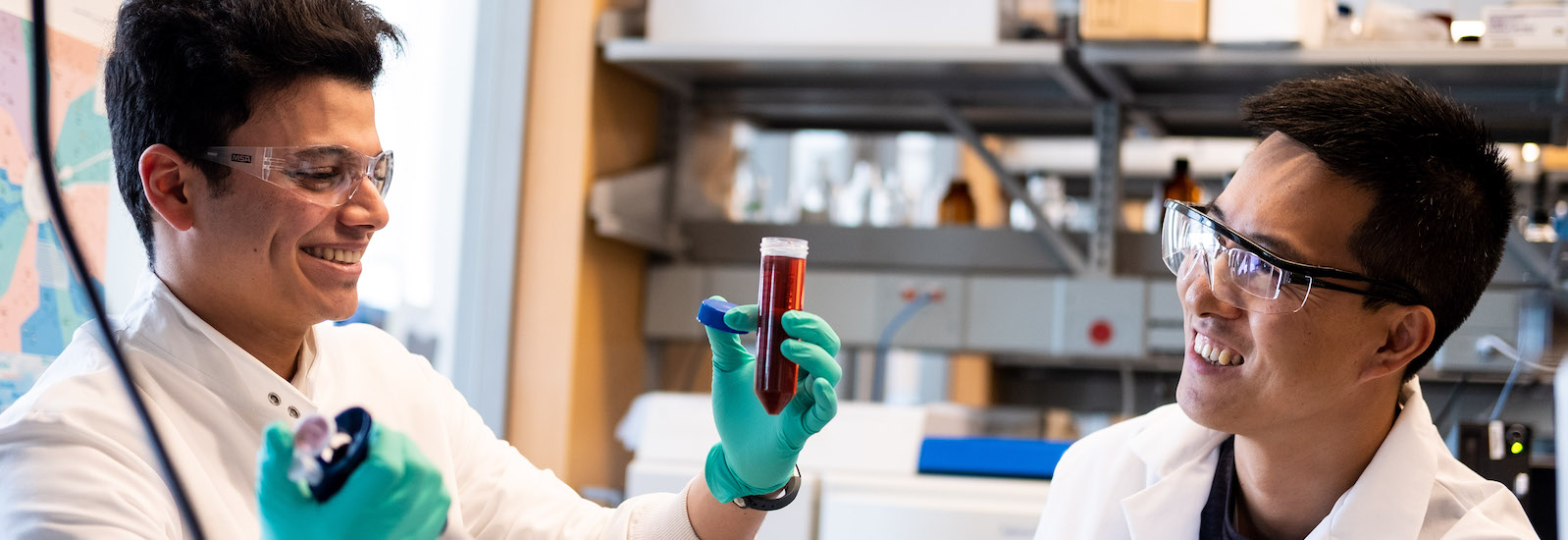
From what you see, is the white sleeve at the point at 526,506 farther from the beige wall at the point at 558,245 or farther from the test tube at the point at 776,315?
the beige wall at the point at 558,245

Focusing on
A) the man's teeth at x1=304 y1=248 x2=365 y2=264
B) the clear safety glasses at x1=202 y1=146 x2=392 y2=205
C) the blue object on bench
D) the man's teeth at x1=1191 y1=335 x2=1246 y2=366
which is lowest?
the blue object on bench

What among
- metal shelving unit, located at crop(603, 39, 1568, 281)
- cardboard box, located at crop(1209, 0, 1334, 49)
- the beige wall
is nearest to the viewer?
cardboard box, located at crop(1209, 0, 1334, 49)

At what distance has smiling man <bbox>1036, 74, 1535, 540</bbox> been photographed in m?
1.48

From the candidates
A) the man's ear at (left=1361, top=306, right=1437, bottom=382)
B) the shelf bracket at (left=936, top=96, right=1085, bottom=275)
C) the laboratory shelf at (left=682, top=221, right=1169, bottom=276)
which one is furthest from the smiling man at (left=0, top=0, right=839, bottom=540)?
the laboratory shelf at (left=682, top=221, right=1169, bottom=276)

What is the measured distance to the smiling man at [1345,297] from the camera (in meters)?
1.48

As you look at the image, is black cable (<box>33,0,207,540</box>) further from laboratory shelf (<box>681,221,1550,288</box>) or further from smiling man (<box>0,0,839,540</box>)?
laboratory shelf (<box>681,221,1550,288</box>)

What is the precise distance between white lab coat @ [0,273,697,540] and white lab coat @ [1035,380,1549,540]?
0.55 metres

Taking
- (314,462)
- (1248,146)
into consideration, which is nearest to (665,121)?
(1248,146)

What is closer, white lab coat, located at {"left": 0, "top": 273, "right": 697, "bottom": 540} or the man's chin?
white lab coat, located at {"left": 0, "top": 273, "right": 697, "bottom": 540}

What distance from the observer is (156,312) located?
1.36 meters

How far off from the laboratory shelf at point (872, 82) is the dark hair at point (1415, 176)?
147cm

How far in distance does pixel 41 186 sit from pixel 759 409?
1.06m

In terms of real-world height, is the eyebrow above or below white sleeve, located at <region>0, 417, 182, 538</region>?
above

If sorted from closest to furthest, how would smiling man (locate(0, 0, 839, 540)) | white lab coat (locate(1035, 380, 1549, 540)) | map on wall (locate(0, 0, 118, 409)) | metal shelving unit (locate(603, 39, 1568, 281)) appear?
smiling man (locate(0, 0, 839, 540)) → white lab coat (locate(1035, 380, 1549, 540)) → map on wall (locate(0, 0, 118, 409)) → metal shelving unit (locate(603, 39, 1568, 281))
